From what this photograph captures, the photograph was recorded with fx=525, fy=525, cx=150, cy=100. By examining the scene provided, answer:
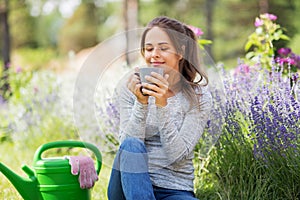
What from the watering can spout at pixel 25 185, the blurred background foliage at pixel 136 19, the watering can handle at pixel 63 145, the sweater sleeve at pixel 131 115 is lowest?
the watering can spout at pixel 25 185

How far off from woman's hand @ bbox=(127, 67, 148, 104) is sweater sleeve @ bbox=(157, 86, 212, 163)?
80mm

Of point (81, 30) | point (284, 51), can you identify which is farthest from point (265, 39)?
point (81, 30)

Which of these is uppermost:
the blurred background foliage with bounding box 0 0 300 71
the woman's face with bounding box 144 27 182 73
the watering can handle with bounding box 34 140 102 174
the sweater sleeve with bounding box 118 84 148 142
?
the blurred background foliage with bounding box 0 0 300 71

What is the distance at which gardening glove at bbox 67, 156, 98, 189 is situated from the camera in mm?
2424

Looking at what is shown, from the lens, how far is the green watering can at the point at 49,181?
95.2 inches

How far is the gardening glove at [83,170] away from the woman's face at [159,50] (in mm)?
598

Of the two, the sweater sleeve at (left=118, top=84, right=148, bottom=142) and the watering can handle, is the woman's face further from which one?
the watering can handle

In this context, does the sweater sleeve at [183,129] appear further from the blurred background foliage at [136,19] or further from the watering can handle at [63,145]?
the blurred background foliage at [136,19]

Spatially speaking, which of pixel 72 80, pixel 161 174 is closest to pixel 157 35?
pixel 161 174

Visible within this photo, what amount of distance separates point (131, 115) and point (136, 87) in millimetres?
183

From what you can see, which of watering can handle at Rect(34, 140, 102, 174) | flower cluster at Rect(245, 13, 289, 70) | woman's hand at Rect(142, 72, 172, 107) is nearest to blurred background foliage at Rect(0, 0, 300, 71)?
flower cluster at Rect(245, 13, 289, 70)

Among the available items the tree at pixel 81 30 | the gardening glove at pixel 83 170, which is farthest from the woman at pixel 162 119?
the tree at pixel 81 30

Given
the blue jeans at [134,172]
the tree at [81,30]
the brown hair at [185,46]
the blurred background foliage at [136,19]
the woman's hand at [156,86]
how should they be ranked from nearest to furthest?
the woman's hand at [156,86] < the blue jeans at [134,172] < the brown hair at [185,46] < the blurred background foliage at [136,19] < the tree at [81,30]

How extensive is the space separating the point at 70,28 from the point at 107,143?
20585 mm
